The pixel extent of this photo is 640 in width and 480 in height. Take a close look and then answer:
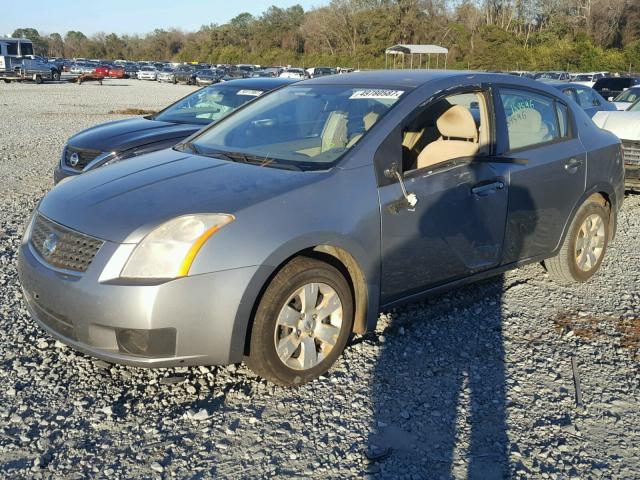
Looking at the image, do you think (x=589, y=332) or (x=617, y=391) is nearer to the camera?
(x=617, y=391)

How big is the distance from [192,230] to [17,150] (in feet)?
36.2

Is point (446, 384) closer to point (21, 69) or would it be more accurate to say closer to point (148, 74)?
point (21, 69)

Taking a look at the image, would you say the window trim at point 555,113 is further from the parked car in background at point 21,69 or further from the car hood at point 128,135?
the parked car in background at point 21,69

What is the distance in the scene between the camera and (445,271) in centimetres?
441

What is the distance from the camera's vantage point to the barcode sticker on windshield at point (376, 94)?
4.34 m

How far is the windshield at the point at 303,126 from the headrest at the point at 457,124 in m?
0.49

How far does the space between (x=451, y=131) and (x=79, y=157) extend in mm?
4703

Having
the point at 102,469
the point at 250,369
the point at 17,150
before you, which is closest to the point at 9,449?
the point at 102,469

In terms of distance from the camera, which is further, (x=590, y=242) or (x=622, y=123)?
(x=622, y=123)

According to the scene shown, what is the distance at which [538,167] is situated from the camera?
4891 millimetres

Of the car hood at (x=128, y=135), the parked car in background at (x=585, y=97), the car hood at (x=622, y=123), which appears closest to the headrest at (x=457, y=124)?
the car hood at (x=128, y=135)

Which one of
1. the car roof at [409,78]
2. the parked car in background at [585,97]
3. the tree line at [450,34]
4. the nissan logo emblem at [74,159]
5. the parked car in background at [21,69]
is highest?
the tree line at [450,34]

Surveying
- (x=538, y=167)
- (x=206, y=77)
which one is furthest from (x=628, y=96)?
(x=206, y=77)

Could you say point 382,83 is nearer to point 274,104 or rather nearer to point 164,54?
point 274,104
